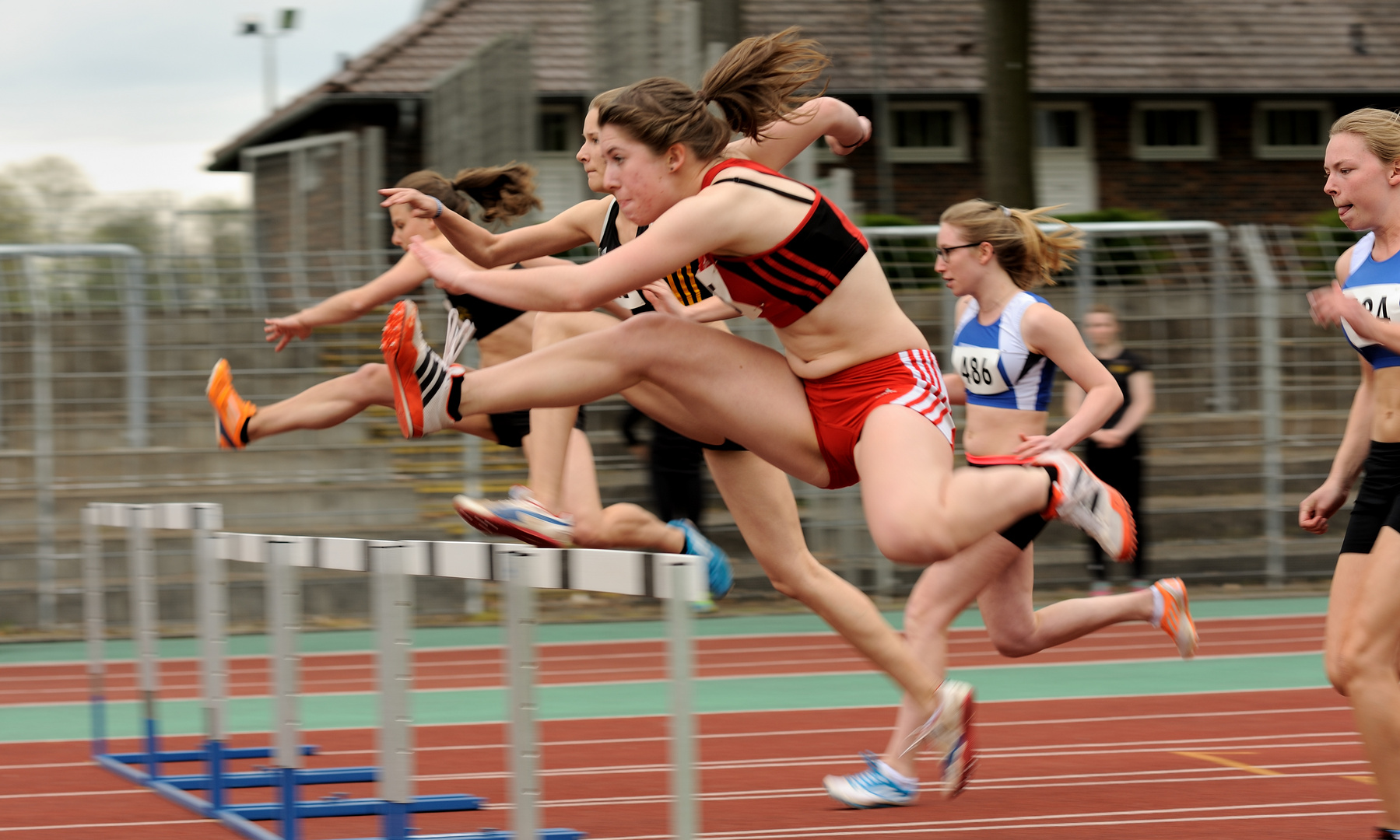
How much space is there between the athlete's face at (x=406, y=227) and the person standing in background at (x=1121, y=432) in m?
4.73

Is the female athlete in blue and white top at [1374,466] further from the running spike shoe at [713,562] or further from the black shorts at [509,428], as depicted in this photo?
the black shorts at [509,428]

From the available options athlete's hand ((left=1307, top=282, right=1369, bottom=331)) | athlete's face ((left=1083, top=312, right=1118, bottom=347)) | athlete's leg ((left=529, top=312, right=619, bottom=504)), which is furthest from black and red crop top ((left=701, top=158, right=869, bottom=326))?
athlete's face ((left=1083, top=312, right=1118, bottom=347))

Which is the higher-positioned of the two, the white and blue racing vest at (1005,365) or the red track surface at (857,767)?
the white and blue racing vest at (1005,365)

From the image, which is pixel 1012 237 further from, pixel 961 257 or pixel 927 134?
pixel 927 134

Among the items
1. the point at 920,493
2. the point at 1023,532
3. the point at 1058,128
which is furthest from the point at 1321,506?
the point at 1058,128

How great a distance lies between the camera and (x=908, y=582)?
1088cm

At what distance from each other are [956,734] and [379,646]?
179 cm

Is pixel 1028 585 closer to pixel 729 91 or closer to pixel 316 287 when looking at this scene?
pixel 729 91

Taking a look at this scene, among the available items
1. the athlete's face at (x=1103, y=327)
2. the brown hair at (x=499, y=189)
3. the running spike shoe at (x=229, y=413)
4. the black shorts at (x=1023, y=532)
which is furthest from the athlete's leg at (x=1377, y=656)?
the athlete's face at (x=1103, y=327)

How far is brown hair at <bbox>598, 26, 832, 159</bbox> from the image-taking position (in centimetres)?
396

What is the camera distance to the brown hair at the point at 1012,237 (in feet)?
16.5

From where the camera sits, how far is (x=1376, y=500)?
12.8 ft

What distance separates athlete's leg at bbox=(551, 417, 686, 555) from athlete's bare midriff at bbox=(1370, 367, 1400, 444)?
2.79 metres

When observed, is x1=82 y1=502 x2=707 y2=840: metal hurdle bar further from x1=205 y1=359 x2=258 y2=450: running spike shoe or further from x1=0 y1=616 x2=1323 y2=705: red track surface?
x1=0 y1=616 x2=1323 y2=705: red track surface
